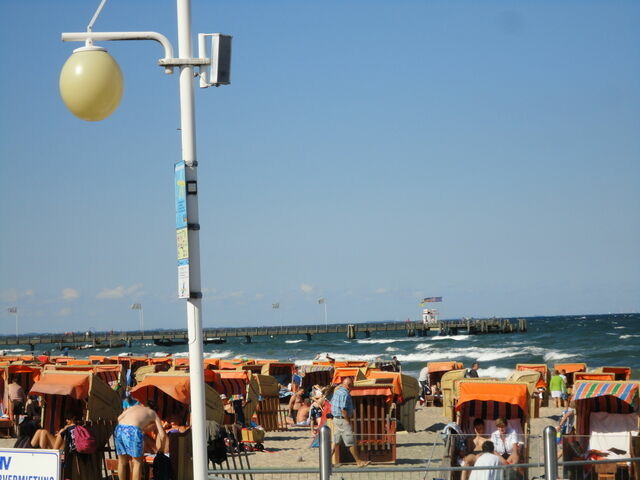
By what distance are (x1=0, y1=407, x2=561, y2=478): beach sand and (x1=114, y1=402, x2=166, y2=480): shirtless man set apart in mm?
1953

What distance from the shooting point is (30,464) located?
5.41 meters

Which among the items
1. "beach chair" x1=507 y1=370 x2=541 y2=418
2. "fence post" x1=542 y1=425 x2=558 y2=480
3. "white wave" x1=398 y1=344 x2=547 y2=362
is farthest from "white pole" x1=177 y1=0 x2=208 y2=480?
"white wave" x1=398 y1=344 x2=547 y2=362

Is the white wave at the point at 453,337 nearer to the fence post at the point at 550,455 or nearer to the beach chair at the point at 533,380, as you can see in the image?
the beach chair at the point at 533,380

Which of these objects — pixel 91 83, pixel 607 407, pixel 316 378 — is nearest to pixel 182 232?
pixel 91 83

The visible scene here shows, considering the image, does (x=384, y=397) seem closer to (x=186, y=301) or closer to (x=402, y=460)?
(x=402, y=460)

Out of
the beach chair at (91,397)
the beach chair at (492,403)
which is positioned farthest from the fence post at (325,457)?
the beach chair at (91,397)

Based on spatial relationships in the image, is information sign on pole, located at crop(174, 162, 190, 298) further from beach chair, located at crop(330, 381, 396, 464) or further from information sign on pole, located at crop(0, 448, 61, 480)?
beach chair, located at crop(330, 381, 396, 464)

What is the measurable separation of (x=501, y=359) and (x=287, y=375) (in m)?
31.3

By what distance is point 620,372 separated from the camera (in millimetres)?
22609

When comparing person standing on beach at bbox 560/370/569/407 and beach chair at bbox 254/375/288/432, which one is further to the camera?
person standing on beach at bbox 560/370/569/407

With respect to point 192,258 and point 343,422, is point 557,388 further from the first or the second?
point 192,258

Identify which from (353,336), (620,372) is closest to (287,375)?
(620,372)

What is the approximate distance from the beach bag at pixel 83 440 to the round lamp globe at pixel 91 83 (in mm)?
5237

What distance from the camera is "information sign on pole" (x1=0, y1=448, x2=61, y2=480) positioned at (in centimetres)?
536
